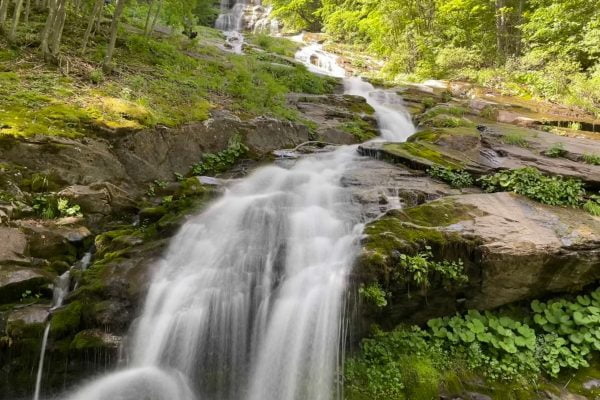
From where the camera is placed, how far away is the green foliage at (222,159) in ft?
24.4

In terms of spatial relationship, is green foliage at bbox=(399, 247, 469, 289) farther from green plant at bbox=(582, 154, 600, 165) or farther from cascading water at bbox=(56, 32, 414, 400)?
green plant at bbox=(582, 154, 600, 165)

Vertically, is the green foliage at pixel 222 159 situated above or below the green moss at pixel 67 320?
above

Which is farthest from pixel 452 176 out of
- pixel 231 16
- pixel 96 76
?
pixel 231 16

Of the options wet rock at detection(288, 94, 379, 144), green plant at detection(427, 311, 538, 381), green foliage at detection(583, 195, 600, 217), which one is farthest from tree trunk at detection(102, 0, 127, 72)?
green foliage at detection(583, 195, 600, 217)

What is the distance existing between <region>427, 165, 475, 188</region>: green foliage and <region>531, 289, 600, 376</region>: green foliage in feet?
7.77

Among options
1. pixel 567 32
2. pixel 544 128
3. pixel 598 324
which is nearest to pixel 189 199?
pixel 598 324

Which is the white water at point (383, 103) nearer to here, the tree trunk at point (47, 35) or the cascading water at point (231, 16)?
the tree trunk at point (47, 35)

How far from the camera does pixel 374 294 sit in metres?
4.25

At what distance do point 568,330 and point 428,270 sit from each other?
5.90 feet

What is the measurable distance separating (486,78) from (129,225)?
1495 centimetres

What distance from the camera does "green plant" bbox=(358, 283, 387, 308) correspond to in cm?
423

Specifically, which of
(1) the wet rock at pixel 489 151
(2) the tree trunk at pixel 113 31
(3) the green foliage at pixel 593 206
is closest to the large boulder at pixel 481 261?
(3) the green foliage at pixel 593 206

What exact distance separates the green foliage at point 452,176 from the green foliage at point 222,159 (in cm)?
379

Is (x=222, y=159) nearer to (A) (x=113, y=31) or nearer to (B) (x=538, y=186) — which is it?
(A) (x=113, y=31)
